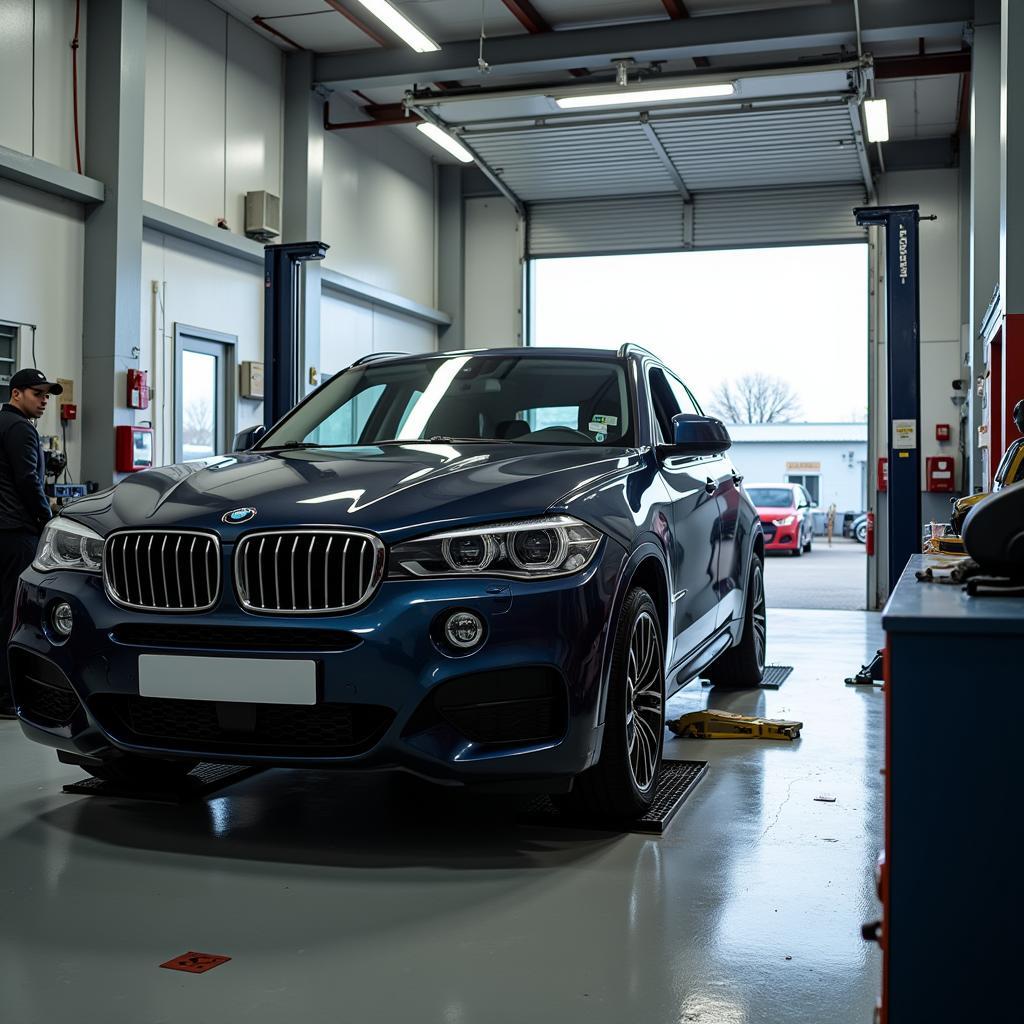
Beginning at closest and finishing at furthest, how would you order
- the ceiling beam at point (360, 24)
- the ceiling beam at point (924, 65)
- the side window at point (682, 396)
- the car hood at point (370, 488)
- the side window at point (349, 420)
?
the car hood at point (370, 488) → the side window at point (349, 420) → the side window at point (682, 396) → the ceiling beam at point (360, 24) → the ceiling beam at point (924, 65)

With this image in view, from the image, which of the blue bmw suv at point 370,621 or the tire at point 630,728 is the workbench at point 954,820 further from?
the tire at point 630,728

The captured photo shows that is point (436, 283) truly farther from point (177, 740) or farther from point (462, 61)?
point (177, 740)

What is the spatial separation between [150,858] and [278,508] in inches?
39.2

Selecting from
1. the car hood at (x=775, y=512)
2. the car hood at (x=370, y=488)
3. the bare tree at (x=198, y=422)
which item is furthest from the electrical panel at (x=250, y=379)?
the car hood at (x=775, y=512)

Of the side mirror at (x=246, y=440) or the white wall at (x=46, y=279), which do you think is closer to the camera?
the side mirror at (x=246, y=440)

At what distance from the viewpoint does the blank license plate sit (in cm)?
300

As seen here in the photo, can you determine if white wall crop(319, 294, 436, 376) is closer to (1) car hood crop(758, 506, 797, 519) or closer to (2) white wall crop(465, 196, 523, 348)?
(2) white wall crop(465, 196, 523, 348)

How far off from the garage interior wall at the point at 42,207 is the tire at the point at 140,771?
200 inches

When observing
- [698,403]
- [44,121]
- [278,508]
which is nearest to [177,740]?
[278,508]

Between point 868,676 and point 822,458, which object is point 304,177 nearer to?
point 868,676

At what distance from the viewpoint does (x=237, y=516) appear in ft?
10.6

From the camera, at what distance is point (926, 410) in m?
13.5

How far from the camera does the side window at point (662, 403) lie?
444cm

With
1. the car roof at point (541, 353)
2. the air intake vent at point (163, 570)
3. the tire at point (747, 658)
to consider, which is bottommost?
the tire at point (747, 658)
